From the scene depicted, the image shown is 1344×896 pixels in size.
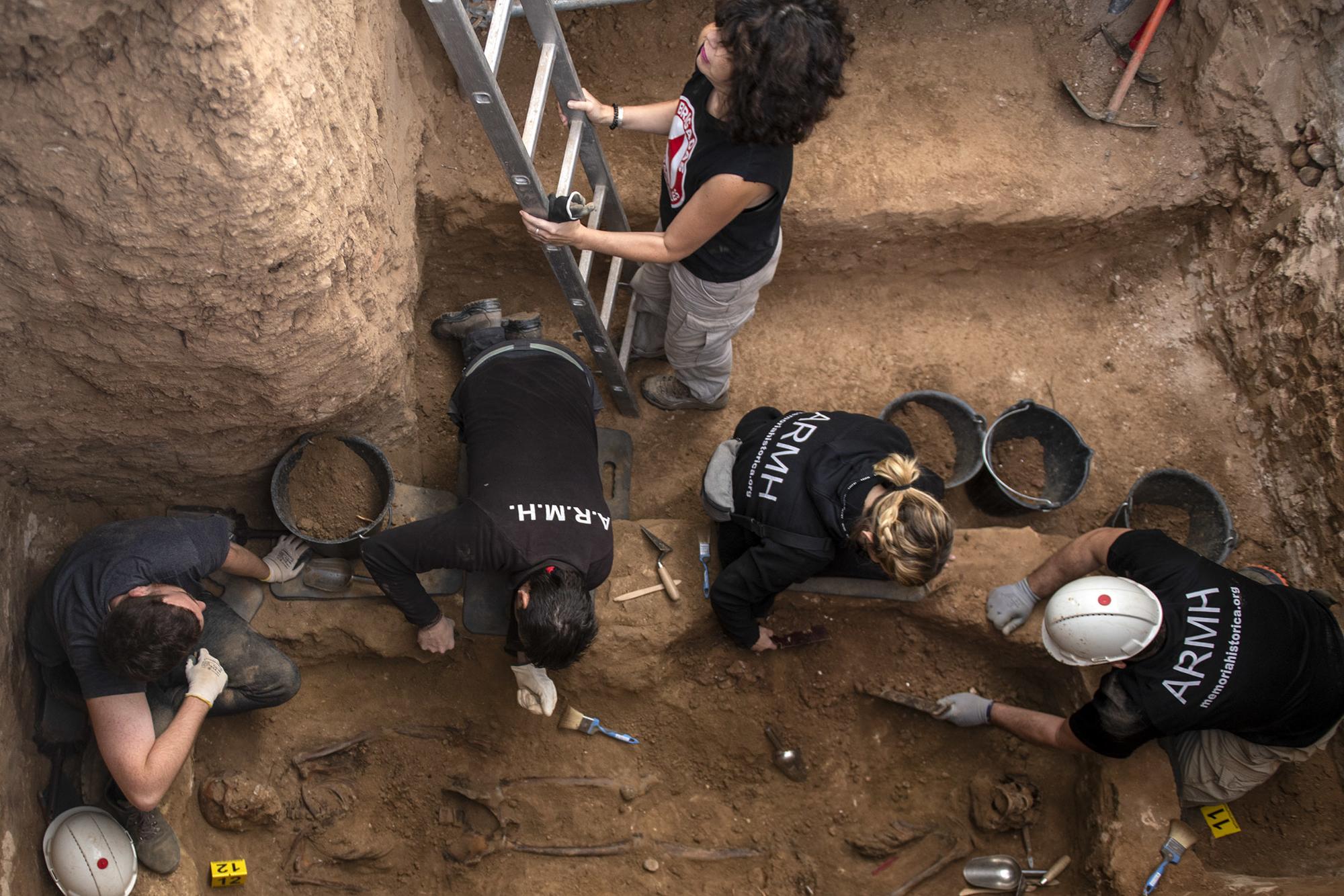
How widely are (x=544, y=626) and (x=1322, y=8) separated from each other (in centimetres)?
453

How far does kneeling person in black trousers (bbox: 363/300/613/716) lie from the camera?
3.00m

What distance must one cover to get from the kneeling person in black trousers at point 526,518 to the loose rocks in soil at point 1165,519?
109 inches

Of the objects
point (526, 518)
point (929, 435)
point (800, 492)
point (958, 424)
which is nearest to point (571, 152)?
point (526, 518)

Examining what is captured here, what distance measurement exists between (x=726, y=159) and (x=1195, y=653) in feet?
8.03

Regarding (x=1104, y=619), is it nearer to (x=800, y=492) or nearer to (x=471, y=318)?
(x=800, y=492)

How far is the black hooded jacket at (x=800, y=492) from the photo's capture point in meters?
3.19

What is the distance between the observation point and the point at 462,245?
4.39m

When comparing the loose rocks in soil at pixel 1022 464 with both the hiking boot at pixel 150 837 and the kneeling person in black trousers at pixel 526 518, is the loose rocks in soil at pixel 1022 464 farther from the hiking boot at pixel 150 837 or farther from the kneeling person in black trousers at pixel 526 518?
the hiking boot at pixel 150 837

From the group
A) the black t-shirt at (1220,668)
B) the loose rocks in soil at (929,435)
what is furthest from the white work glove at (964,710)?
the loose rocks in soil at (929,435)

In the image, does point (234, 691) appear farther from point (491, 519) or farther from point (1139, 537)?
point (1139, 537)

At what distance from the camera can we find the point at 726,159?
276 centimetres

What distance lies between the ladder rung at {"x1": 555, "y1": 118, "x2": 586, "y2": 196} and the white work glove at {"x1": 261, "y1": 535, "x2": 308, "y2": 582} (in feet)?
6.38

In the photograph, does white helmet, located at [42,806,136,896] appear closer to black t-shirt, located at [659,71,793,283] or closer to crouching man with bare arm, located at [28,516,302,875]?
crouching man with bare arm, located at [28,516,302,875]

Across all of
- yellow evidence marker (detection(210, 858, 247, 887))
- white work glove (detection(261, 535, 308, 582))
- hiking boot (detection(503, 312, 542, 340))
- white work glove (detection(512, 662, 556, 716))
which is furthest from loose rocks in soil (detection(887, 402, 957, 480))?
yellow evidence marker (detection(210, 858, 247, 887))
